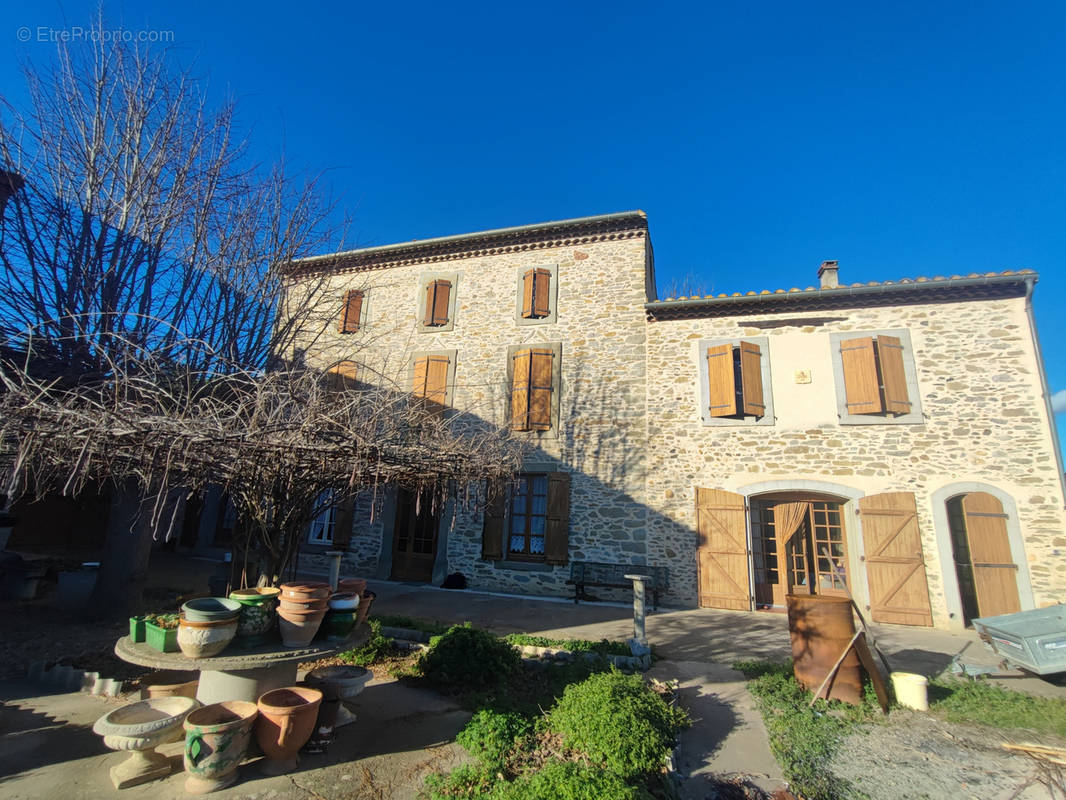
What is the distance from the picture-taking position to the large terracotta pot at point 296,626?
343cm

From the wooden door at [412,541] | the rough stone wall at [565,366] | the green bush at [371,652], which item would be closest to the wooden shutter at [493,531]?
the rough stone wall at [565,366]

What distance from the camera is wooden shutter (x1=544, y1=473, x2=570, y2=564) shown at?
9086 millimetres

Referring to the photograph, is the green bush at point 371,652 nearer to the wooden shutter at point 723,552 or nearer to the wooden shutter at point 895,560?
the wooden shutter at point 723,552

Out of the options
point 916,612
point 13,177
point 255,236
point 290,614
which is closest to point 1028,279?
point 916,612

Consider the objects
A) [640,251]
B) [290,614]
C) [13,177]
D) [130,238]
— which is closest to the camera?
[290,614]

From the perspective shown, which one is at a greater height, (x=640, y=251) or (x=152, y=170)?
(x=640, y=251)

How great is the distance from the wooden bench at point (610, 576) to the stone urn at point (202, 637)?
6.40 meters

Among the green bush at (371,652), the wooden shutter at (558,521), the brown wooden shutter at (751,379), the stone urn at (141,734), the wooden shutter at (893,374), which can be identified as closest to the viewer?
the stone urn at (141,734)

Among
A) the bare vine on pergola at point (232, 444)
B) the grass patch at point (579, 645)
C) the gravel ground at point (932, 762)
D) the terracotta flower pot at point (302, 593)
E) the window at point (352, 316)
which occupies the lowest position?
the gravel ground at point (932, 762)

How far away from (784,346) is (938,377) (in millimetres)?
2321

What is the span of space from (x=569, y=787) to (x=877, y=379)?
8.02 meters

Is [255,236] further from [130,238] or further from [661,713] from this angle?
[661,713]

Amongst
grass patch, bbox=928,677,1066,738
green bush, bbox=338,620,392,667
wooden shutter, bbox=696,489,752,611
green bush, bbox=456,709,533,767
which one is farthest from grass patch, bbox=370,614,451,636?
grass patch, bbox=928,677,1066,738

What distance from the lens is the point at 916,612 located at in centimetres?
742
